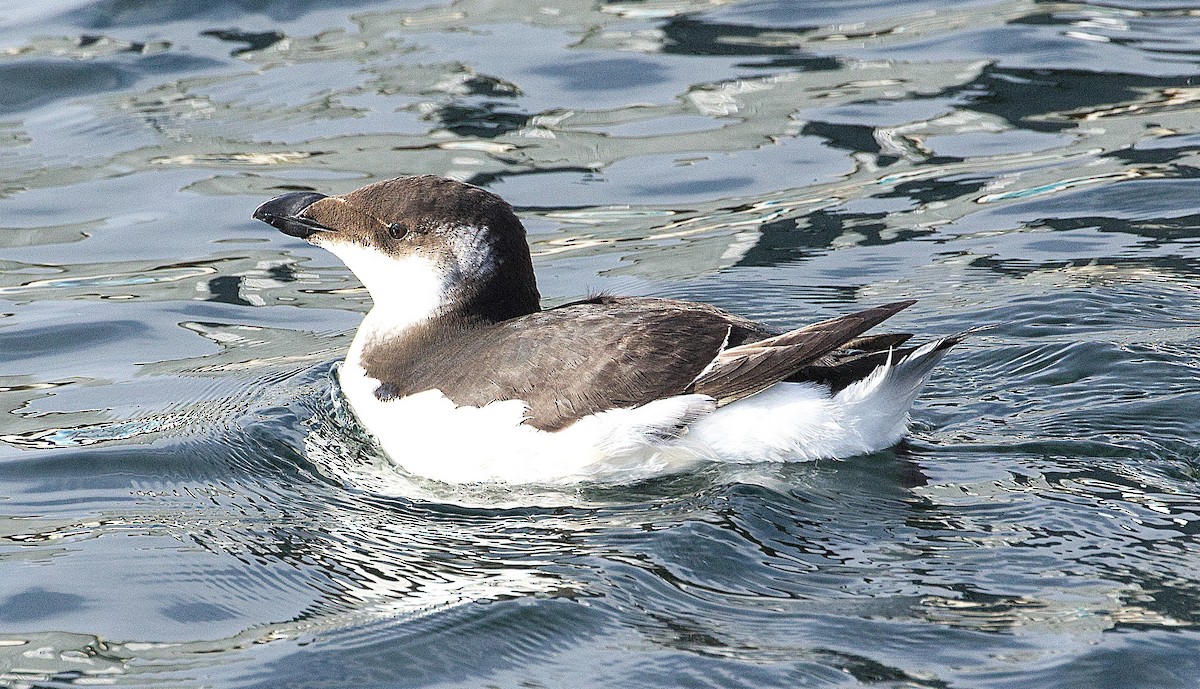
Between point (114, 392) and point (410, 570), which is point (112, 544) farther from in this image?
point (114, 392)

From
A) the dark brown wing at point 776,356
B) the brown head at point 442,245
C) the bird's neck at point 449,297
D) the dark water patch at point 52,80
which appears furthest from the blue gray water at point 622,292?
the brown head at point 442,245

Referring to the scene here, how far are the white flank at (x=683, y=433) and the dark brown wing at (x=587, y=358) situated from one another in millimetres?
46

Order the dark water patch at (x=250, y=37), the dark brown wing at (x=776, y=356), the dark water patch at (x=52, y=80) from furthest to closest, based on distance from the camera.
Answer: the dark water patch at (x=250, y=37), the dark water patch at (x=52, y=80), the dark brown wing at (x=776, y=356)

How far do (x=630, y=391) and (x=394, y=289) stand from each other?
124cm

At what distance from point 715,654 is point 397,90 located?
670 centimetres

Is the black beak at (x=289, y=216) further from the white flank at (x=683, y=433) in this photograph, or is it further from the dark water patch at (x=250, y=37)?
the dark water patch at (x=250, y=37)

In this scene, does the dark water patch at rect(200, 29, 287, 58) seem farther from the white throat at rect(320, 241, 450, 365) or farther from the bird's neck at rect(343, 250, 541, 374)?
the bird's neck at rect(343, 250, 541, 374)

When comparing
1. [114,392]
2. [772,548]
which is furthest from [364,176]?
[772,548]

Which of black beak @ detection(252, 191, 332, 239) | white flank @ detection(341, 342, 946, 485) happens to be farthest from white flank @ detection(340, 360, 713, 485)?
black beak @ detection(252, 191, 332, 239)

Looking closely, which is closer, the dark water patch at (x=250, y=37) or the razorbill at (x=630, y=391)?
the razorbill at (x=630, y=391)

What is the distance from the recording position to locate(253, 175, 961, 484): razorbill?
4.88 m

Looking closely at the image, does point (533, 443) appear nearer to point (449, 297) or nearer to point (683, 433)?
point (683, 433)

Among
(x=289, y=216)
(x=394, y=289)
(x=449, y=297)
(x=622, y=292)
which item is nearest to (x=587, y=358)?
(x=449, y=297)

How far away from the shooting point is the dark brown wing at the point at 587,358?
16.1 ft
